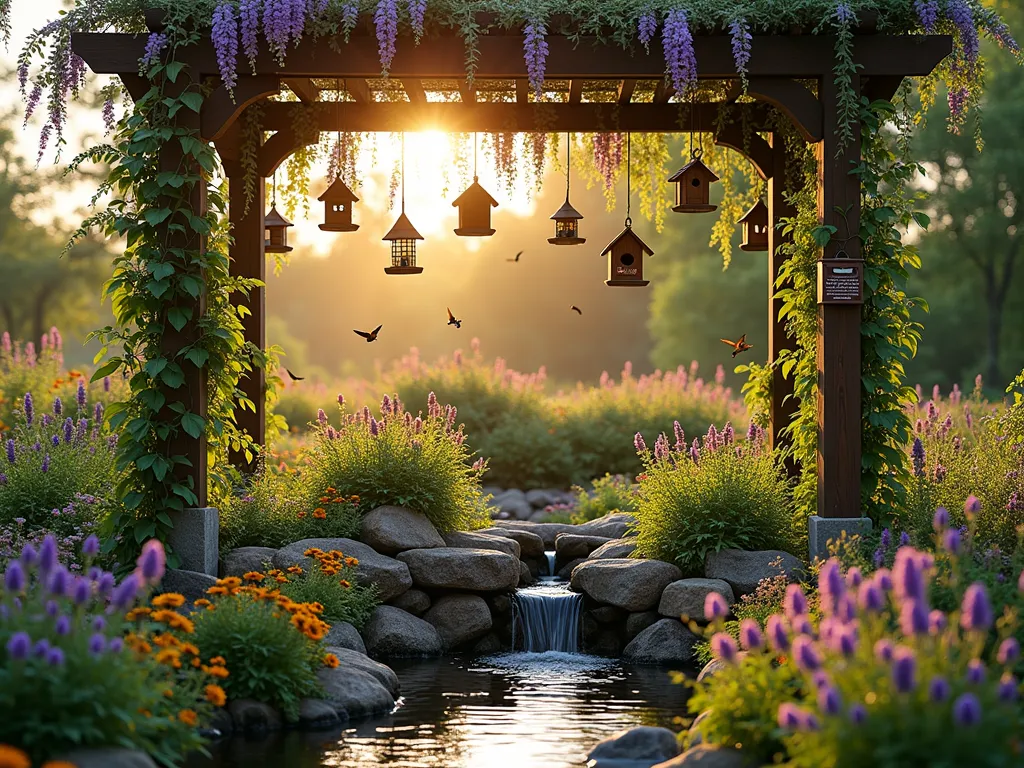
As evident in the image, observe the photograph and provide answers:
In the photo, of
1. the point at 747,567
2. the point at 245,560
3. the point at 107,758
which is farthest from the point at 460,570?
the point at 107,758

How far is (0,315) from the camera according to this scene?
33094 mm

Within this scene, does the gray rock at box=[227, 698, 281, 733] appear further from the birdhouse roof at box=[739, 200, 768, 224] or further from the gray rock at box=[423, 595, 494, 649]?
the birdhouse roof at box=[739, 200, 768, 224]

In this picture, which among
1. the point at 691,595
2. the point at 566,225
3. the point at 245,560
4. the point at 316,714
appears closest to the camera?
the point at 316,714

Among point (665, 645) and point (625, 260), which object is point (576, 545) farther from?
point (625, 260)

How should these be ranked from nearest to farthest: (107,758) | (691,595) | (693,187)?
(107,758) → (691,595) → (693,187)

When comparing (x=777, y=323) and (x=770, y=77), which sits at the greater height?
(x=770, y=77)

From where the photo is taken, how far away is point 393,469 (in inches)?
359

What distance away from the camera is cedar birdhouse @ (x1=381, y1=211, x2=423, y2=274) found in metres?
8.98

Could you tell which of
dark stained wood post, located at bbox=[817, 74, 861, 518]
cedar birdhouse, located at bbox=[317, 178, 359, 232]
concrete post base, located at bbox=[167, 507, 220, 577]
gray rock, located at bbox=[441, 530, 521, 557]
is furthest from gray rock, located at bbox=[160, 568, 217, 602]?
dark stained wood post, located at bbox=[817, 74, 861, 518]

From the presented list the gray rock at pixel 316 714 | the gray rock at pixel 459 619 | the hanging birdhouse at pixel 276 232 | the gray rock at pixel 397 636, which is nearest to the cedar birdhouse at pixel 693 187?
the gray rock at pixel 459 619

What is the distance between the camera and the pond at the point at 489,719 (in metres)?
5.46

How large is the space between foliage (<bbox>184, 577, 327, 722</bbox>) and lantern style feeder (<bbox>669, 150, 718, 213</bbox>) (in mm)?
4279

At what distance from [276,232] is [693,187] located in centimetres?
355

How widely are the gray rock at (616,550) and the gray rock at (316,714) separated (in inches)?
129
